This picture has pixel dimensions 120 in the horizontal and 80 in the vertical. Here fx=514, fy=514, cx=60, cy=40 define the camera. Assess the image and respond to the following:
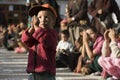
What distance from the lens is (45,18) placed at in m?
6.12

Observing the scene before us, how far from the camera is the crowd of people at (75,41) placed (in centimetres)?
621

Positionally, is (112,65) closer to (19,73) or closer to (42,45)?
(42,45)

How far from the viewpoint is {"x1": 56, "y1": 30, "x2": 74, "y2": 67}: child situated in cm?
1082

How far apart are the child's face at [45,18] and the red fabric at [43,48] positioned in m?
0.07

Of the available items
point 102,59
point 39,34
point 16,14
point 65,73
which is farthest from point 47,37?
point 16,14

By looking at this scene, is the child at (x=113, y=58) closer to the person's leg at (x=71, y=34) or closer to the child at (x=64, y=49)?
the child at (x=64, y=49)

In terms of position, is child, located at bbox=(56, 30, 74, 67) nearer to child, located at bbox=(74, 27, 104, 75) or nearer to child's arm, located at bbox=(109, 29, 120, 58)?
child, located at bbox=(74, 27, 104, 75)

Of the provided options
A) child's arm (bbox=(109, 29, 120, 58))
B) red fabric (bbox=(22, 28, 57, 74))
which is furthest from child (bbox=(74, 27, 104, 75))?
red fabric (bbox=(22, 28, 57, 74))

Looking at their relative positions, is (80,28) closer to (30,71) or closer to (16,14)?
(30,71)

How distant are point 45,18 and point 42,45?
0.34 meters

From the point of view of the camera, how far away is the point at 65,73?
10.3 meters

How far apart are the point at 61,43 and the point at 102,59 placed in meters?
3.59

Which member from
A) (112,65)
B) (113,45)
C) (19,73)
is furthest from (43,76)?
(19,73)

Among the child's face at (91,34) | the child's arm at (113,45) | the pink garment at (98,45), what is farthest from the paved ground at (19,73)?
the child's arm at (113,45)
